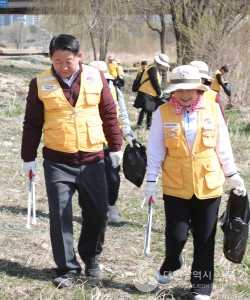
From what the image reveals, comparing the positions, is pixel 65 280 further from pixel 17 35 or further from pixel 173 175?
pixel 17 35

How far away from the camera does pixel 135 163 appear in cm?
546

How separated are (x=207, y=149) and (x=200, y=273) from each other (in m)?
0.86

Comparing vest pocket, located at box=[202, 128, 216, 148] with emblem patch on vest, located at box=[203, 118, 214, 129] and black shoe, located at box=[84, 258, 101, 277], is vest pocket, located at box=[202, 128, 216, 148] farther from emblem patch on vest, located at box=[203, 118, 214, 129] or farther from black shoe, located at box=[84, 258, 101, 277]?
black shoe, located at box=[84, 258, 101, 277]

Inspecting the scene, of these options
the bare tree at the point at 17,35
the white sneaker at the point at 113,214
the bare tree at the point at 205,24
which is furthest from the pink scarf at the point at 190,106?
the bare tree at the point at 17,35

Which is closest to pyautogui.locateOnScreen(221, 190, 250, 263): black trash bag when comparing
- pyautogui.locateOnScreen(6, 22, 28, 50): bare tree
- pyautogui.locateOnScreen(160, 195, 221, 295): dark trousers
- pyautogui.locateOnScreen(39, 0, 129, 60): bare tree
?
pyautogui.locateOnScreen(160, 195, 221, 295): dark trousers

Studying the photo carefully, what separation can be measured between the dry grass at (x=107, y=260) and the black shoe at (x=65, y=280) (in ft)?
0.16

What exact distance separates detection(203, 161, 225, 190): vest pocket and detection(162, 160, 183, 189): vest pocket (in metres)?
0.17

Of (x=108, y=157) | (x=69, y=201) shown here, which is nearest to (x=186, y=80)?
(x=69, y=201)

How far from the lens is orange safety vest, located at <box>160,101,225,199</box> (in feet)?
13.4

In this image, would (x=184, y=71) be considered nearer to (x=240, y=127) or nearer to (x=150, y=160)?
(x=150, y=160)

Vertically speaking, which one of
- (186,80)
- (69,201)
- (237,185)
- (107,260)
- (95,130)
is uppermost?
(186,80)

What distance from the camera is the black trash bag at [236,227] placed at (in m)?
4.24

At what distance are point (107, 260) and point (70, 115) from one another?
1513 mm

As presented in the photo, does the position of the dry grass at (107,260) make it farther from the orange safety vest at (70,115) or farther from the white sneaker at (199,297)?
the orange safety vest at (70,115)
